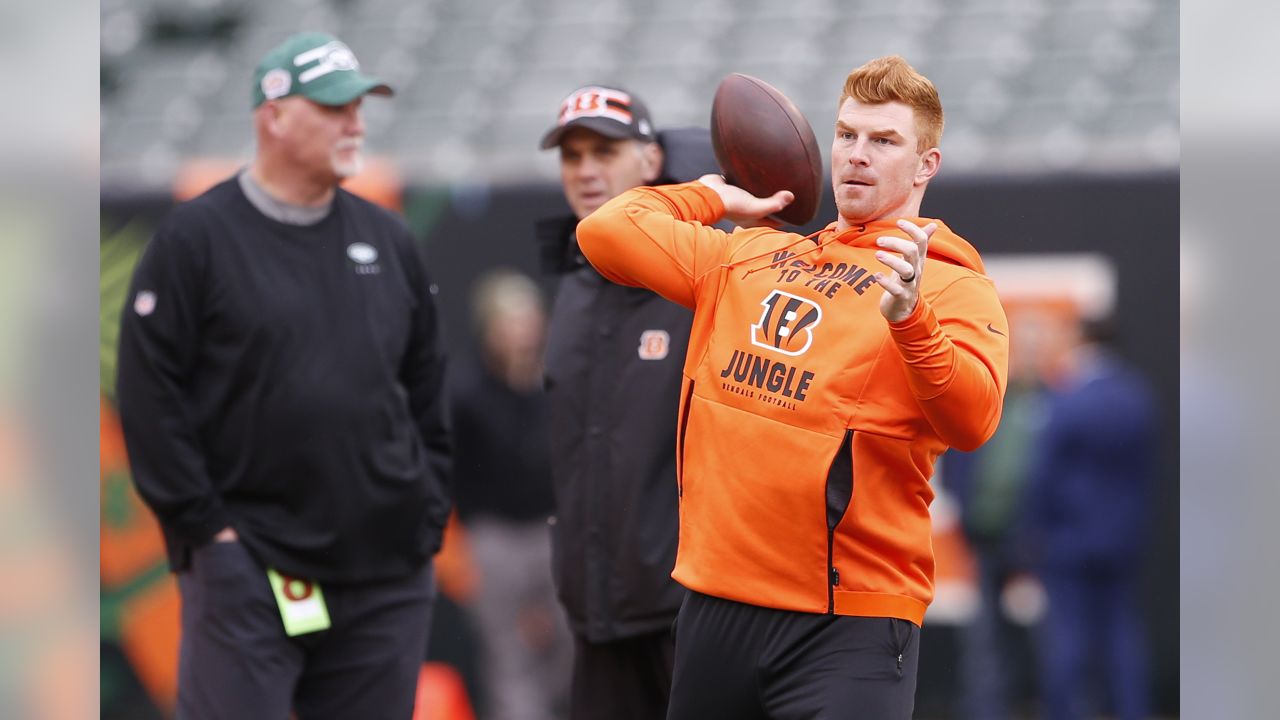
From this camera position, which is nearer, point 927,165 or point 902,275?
point 902,275

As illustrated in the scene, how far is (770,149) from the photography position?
2.86 m

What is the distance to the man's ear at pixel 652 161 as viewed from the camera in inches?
149

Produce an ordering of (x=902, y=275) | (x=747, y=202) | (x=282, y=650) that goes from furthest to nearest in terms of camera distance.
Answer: (x=282, y=650)
(x=747, y=202)
(x=902, y=275)

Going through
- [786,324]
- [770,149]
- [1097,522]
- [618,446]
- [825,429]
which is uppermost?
[770,149]

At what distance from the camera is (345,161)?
3.69m

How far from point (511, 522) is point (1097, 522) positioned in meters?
2.40

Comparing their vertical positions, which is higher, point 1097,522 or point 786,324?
point 786,324

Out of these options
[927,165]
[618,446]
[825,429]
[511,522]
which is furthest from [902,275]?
[511,522]

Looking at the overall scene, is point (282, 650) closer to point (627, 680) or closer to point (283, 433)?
point (283, 433)

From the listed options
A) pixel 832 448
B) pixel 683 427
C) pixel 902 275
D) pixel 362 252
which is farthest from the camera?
pixel 362 252

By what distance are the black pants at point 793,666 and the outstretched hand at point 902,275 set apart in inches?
23.5

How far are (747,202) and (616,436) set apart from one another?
96cm

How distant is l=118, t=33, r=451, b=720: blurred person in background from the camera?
136 inches
